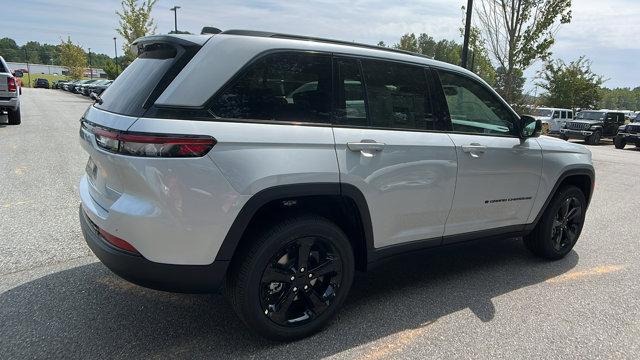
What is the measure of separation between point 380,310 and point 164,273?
1620 mm

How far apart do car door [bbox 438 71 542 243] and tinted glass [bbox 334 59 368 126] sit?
2.75 ft

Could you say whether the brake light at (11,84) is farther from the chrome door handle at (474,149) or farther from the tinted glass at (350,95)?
the chrome door handle at (474,149)

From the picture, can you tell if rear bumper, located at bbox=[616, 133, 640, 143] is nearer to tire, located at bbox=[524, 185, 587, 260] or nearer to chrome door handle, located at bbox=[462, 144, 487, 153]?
tire, located at bbox=[524, 185, 587, 260]

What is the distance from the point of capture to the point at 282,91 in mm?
2855

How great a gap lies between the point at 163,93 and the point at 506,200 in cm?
289

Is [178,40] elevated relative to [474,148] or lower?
elevated

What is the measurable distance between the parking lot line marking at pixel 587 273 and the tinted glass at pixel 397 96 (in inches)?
75.7

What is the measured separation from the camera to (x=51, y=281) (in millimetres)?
3705

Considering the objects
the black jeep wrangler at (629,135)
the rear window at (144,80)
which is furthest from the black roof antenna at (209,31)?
the black jeep wrangler at (629,135)

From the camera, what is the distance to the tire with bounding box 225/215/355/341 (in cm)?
278

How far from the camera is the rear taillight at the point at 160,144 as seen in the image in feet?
8.06

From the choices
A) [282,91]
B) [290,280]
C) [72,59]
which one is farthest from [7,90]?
[72,59]

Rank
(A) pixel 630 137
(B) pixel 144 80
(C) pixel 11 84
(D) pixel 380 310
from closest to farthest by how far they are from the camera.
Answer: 1. (B) pixel 144 80
2. (D) pixel 380 310
3. (C) pixel 11 84
4. (A) pixel 630 137

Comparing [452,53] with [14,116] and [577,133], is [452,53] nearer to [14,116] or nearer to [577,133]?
[577,133]
